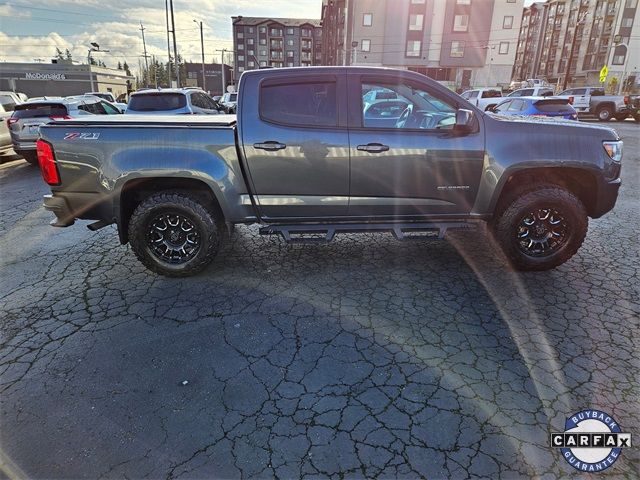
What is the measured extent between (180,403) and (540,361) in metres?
2.45

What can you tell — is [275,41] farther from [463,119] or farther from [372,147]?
[463,119]

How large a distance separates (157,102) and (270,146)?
27.8 ft

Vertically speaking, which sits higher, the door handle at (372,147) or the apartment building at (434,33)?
the apartment building at (434,33)

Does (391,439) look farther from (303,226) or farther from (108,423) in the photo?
(303,226)

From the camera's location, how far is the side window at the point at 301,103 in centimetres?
381

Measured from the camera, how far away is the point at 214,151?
372 centimetres

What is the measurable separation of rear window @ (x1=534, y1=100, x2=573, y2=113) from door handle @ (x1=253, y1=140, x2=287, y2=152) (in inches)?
559

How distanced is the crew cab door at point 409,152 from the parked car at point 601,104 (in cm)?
2126

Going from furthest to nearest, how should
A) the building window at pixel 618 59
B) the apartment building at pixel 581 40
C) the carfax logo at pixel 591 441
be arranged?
the building window at pixel 618 59 < the apartment building at pixel 581 40 < the carfax logo at pixel 591 441

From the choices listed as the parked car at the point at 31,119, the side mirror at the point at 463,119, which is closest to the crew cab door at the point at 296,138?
the side mirror at the point at 463,119

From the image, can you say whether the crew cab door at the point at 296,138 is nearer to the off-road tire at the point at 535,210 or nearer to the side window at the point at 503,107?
the off-road tire at the point at 535,210

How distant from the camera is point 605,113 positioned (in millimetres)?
22812

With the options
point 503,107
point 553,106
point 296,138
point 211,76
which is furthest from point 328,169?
point 211,76

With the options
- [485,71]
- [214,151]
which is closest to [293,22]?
[485,71]
